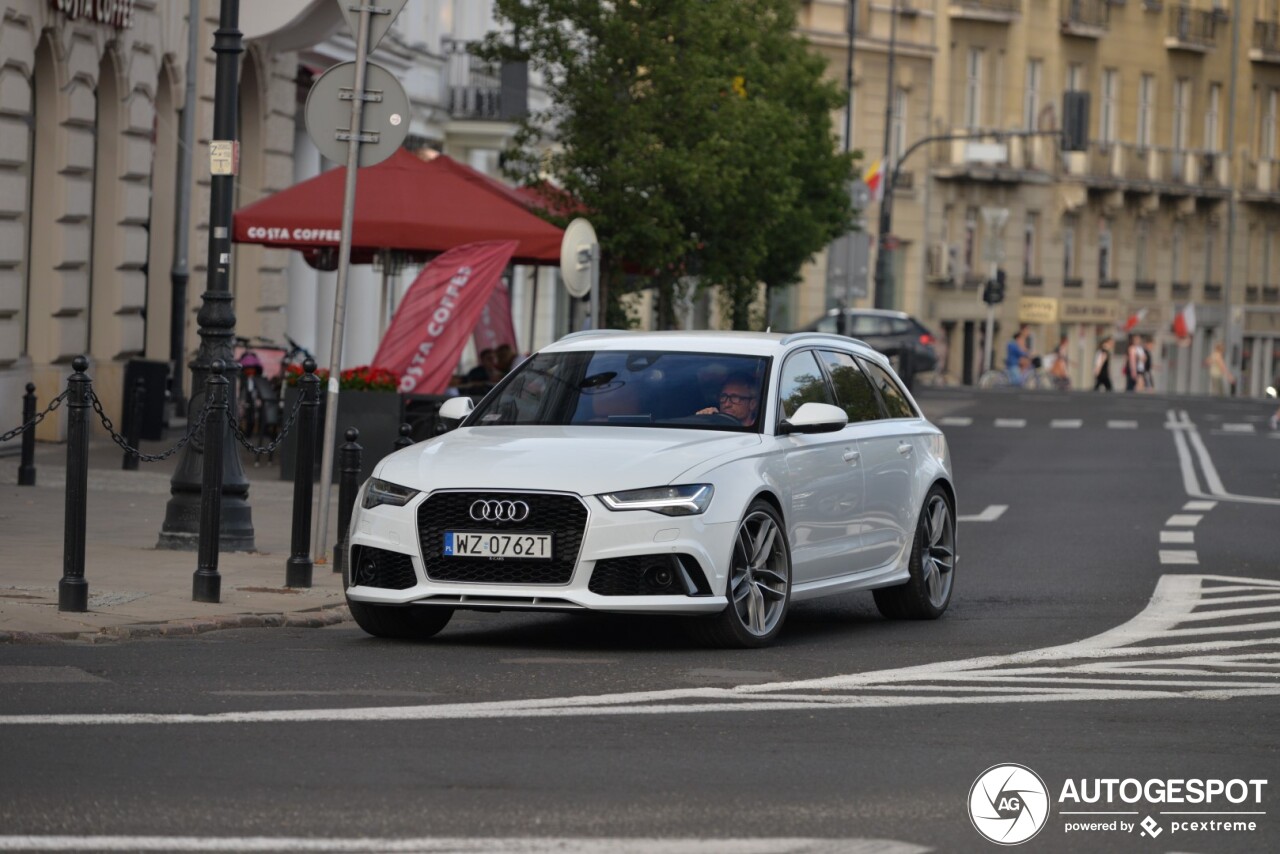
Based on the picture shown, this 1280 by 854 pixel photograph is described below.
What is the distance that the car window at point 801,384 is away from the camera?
12375 millimetres

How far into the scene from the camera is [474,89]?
44906mm

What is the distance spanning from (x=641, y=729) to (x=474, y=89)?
37.0 metres

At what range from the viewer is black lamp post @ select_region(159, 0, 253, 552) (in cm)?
1556

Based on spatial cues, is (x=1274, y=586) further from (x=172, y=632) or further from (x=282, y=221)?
(x=282, y=221)

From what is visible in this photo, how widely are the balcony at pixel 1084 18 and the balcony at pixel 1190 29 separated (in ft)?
13.9

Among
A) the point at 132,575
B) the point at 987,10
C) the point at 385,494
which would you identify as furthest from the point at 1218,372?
the point at 385,494

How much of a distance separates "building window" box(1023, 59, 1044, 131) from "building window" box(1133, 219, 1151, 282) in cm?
662

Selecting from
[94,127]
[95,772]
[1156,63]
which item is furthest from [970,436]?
[1156,63]

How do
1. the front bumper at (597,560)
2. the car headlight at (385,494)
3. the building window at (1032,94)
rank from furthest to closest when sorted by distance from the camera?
the building window at (1032,94), the car headlight at (385,494), the front bumper at (597,560)

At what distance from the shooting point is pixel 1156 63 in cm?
8594

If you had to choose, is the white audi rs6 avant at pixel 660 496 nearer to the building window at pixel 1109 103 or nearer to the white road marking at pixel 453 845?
the white road marking at pixel 453 845

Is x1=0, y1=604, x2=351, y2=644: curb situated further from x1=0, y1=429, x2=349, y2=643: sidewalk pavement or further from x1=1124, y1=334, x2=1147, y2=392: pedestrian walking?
x1=1124, y1=334, x2=1147, y2=392: pedestrian walking

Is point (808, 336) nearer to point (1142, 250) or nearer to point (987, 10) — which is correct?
point (987, 10)

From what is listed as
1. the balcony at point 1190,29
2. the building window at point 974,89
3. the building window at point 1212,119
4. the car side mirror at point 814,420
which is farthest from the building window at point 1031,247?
the car side mirror at point 814,420
